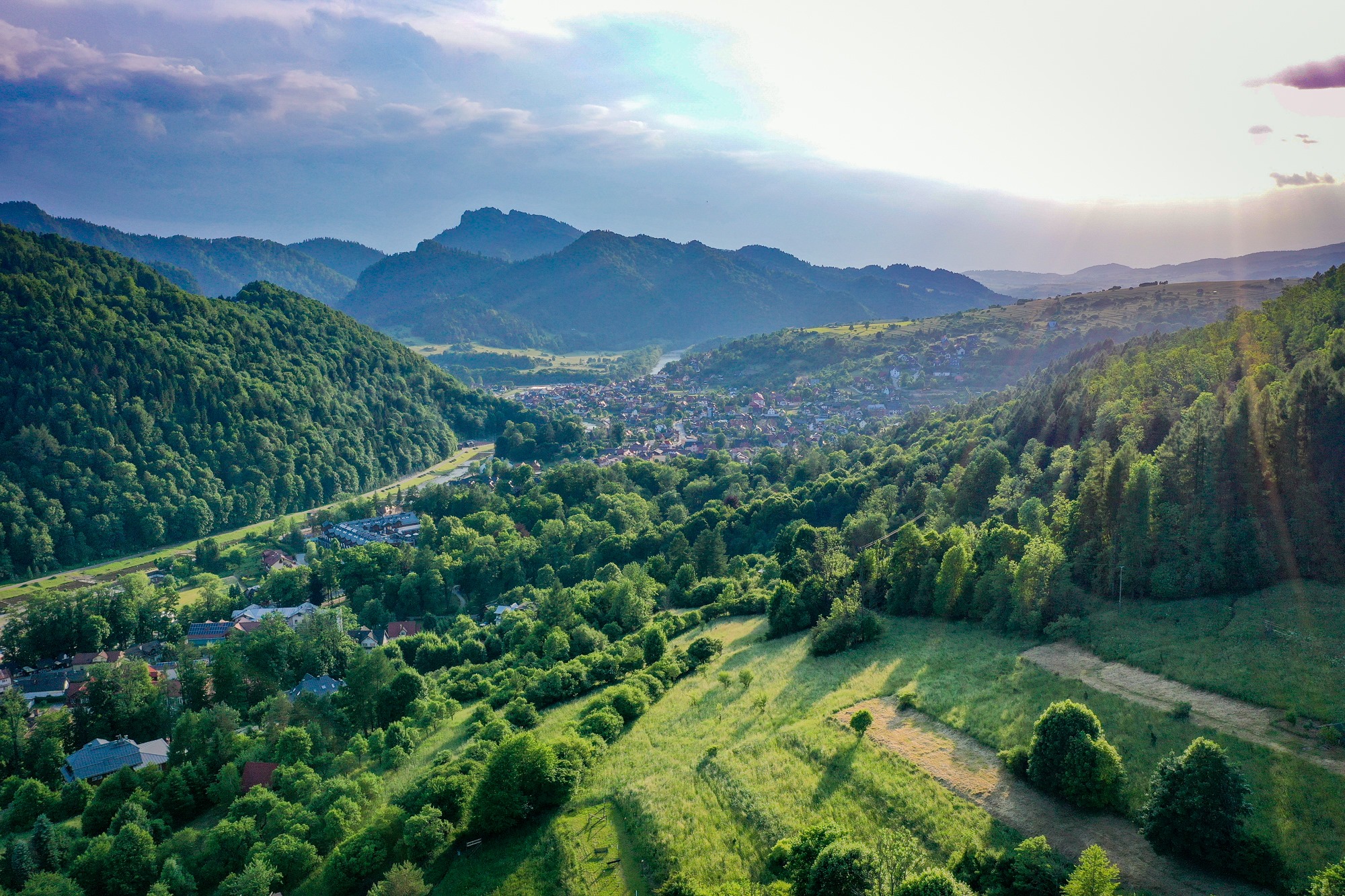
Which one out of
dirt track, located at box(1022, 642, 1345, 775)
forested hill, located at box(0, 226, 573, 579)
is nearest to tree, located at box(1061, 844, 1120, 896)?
dirt track, located at box(1022, 642, 1345, 775)

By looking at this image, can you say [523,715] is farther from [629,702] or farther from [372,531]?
[372,531]

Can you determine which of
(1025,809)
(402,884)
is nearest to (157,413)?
(402,884)

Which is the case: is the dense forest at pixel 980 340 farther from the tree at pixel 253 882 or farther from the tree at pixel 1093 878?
the tree at pixel 253 882

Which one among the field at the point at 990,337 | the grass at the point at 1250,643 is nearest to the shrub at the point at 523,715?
the grass at the point at 1250,643

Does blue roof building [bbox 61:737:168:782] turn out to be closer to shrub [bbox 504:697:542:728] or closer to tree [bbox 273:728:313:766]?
tree [bbox 273:728:313:766]

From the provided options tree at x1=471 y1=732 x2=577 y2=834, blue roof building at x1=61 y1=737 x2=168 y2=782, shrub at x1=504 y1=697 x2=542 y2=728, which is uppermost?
tree at x1=471 y1=732 x2=577 y2=834

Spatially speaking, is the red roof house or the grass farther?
the red roof house
